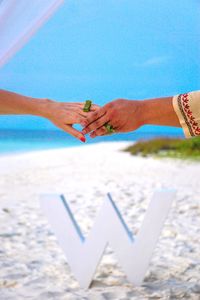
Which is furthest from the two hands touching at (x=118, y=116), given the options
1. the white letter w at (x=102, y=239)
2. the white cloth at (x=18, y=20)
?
the white letter w at (x=102, y=239)

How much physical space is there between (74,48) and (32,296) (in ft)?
4.68

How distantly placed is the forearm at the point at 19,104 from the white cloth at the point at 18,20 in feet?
0.51

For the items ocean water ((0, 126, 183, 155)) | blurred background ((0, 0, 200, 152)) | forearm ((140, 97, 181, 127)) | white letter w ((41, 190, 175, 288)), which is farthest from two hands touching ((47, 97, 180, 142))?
ocean water ((0, 126, 183, 155))

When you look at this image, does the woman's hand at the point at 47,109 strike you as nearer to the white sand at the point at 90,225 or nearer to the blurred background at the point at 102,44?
the white sand at the point at 90,225

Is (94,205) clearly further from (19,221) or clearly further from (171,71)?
(171,71)

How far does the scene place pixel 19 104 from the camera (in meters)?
1.50

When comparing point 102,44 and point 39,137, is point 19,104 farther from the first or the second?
point 39,137

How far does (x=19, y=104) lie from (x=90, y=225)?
5.85 ft

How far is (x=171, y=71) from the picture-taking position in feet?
11.4

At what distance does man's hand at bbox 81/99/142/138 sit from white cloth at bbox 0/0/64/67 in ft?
0.78

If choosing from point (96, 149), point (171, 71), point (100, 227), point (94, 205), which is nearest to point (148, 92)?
point (171, 71)

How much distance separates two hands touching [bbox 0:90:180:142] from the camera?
1.30m

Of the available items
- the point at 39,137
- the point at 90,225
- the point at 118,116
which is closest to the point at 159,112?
the point at 118,116

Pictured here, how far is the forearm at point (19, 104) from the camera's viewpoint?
1.46 meters
